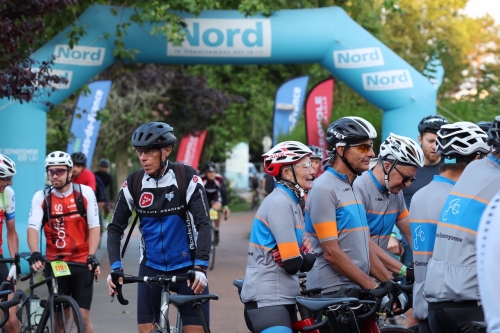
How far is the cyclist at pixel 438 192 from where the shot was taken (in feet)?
15.7

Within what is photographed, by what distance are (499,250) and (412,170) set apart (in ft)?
13.9

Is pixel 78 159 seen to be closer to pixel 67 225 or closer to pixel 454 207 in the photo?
pixel 67 225

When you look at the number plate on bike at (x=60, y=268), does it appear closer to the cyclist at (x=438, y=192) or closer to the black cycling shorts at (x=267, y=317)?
the black cycling shorts at (x=267, y=317)

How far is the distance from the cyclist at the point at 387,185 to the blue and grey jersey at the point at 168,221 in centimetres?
124

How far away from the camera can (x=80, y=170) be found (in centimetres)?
1336

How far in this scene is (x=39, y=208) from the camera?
7.62 meters

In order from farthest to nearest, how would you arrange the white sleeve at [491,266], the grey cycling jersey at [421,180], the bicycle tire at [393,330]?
1. the grey cycling jersey at [421,180]
2. the bicycle tire at [393,330]
3. the white sleeve at [491,266]

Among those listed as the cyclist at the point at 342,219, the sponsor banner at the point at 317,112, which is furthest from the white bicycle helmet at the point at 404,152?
the sponsor banner at the point at 317,112

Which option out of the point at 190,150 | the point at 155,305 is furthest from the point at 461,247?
the point at 190,150

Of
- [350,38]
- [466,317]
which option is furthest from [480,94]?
[466,317]

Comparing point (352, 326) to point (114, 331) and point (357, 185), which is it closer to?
point (357, 185)

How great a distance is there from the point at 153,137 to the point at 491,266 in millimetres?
3872

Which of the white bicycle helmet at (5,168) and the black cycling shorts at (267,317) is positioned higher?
the white bicycle helmet at (5,168)

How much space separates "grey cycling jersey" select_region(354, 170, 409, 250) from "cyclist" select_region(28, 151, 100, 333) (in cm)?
253
